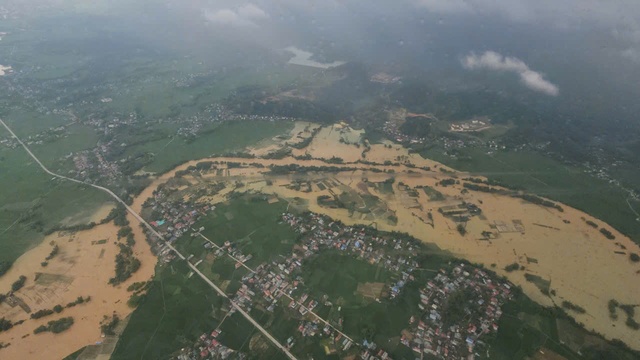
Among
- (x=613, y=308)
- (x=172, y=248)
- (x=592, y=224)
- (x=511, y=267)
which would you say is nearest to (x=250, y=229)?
(x=172, y=248)

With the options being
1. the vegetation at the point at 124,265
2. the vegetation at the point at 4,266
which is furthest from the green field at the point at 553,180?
the vegetation at the point at 4,266

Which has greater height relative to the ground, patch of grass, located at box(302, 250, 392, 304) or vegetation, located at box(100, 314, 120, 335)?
patch of grass, located at box(302, 250, 392, 304)

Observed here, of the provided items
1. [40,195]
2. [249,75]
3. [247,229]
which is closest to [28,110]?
[40,195]

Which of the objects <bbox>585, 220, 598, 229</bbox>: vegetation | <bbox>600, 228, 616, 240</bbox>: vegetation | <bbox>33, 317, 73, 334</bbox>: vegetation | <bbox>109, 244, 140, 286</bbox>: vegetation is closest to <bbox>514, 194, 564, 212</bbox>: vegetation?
<bbox>585, 220, 598, 229</bbox>: vegetation

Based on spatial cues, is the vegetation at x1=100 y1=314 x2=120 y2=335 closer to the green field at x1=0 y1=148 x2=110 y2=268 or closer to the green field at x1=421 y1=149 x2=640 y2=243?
the green field at x1=0 y1=148 x2=110 y2=268

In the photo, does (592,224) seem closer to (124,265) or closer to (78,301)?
(124,265)

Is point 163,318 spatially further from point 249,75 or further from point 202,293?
point 249,75
